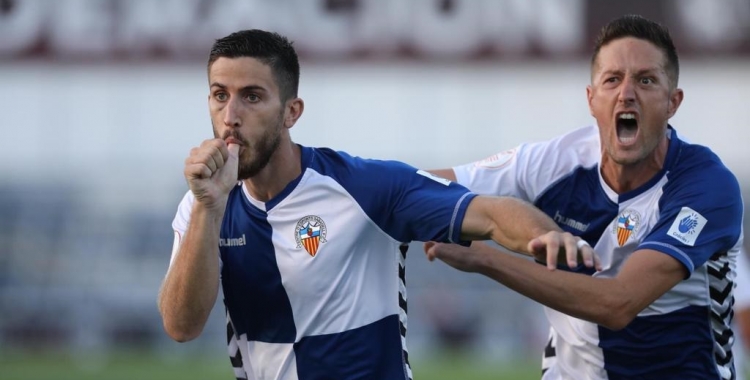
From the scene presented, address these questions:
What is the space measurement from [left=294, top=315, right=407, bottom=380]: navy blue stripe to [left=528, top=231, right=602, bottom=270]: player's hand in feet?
3.63

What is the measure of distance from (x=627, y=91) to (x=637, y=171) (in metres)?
0.49

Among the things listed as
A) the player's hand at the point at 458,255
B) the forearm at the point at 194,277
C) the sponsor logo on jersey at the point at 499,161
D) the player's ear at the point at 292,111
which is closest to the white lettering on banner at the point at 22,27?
the sponsor logo on jersey at the point at 499,161

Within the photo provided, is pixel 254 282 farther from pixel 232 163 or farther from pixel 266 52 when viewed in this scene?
Result: pixel 266 52

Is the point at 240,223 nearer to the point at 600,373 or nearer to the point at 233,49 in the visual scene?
the point at 233,49

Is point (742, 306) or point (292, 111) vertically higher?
point (292, 111)

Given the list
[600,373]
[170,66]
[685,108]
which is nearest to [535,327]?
[685,108]

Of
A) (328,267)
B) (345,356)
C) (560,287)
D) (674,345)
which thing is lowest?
(674,345)

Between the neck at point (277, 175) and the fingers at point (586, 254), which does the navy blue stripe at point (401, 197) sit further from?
the fingers at point (586, 254)

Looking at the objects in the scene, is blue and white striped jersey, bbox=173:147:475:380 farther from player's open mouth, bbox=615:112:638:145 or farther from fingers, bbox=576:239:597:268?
player's open mouth, bbox=615:112:638:145

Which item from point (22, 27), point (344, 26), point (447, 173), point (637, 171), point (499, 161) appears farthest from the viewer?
point (22, 27)

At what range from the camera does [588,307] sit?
598cm

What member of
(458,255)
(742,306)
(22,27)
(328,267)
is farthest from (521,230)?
(22,27)

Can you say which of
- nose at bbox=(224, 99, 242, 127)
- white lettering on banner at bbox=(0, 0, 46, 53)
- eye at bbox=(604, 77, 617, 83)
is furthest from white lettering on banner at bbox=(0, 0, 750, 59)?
nose at bbox=(224, 99, 242, 127)

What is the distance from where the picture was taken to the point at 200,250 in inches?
221
